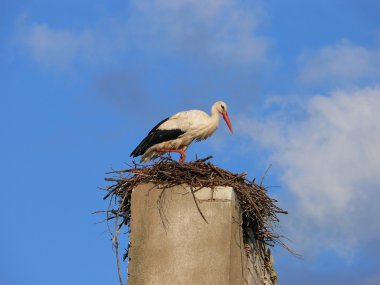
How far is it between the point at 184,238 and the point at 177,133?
14.4 ft

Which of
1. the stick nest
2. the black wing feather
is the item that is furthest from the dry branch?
the black wing feather

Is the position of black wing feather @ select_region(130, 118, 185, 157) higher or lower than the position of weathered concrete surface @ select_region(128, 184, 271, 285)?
higher

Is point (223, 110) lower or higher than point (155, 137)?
higher

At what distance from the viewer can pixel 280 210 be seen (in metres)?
9.52

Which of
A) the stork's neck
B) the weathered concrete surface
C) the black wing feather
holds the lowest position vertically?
the weathered concrete surface

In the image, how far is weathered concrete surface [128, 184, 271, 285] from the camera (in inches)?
310

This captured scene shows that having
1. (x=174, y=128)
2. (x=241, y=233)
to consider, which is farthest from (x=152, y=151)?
(x=241, y=233)

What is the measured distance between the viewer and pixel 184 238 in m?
8.03

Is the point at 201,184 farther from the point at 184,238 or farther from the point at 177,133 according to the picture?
the point at 177,133

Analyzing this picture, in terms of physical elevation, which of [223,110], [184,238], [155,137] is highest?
[223,110]

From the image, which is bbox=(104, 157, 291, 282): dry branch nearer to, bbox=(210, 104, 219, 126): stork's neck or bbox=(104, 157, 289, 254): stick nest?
bbox=(104, 157, 289, 254): stick nest

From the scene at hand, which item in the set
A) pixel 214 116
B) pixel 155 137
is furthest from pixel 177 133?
pixel 214 116

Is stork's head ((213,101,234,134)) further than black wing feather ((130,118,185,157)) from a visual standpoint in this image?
Yes

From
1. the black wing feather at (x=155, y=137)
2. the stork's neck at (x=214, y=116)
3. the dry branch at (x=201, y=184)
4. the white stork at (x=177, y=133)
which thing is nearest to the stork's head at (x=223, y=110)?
the stork's neck at (x=214, y=116)
